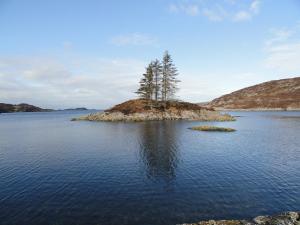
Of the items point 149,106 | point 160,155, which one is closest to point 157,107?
point 149,106

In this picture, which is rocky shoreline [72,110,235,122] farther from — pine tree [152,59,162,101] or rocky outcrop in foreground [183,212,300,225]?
rocky outcrop in foreground [183,212,300,225]

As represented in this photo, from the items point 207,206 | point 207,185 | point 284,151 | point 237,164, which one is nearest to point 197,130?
point 284,151

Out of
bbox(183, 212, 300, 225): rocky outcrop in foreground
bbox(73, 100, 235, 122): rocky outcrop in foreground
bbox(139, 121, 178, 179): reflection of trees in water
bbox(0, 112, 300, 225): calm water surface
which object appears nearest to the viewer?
bbox(183, 212, 300, 225): rocky outcrop in foreground

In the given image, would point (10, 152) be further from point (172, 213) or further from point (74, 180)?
point (172, 213)

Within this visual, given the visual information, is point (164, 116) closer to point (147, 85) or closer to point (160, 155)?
point (147, 85)

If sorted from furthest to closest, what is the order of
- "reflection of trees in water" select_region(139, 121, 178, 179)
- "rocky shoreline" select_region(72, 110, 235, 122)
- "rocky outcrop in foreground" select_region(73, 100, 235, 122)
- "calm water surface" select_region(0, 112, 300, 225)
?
"rocky outcrop in foreground" select_region(73, 100, 235, 122), "rocky shoreline" select_region(72, 110, 235, 122), "reflection of trees in water" select_region(139, 121, 178, 179), "calm water surface" select_region(0, 112, 300, 225)

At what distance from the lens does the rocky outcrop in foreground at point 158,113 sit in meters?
108

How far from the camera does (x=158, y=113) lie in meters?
110

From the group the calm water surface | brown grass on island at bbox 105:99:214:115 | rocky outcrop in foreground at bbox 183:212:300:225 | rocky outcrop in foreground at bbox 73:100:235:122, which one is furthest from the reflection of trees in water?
→ brown grass on island at bbox 105:99:214:115

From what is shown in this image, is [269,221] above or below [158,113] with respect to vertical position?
below

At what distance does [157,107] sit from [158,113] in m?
4.86

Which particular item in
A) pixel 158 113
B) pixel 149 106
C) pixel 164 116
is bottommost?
pixel 164 116

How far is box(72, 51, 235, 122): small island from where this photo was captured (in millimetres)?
109125

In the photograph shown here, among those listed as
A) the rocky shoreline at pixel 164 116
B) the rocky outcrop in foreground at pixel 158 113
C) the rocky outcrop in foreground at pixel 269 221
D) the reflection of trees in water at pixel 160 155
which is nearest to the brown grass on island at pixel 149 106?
the rocky outcrop in foreground at pixel 158 113
